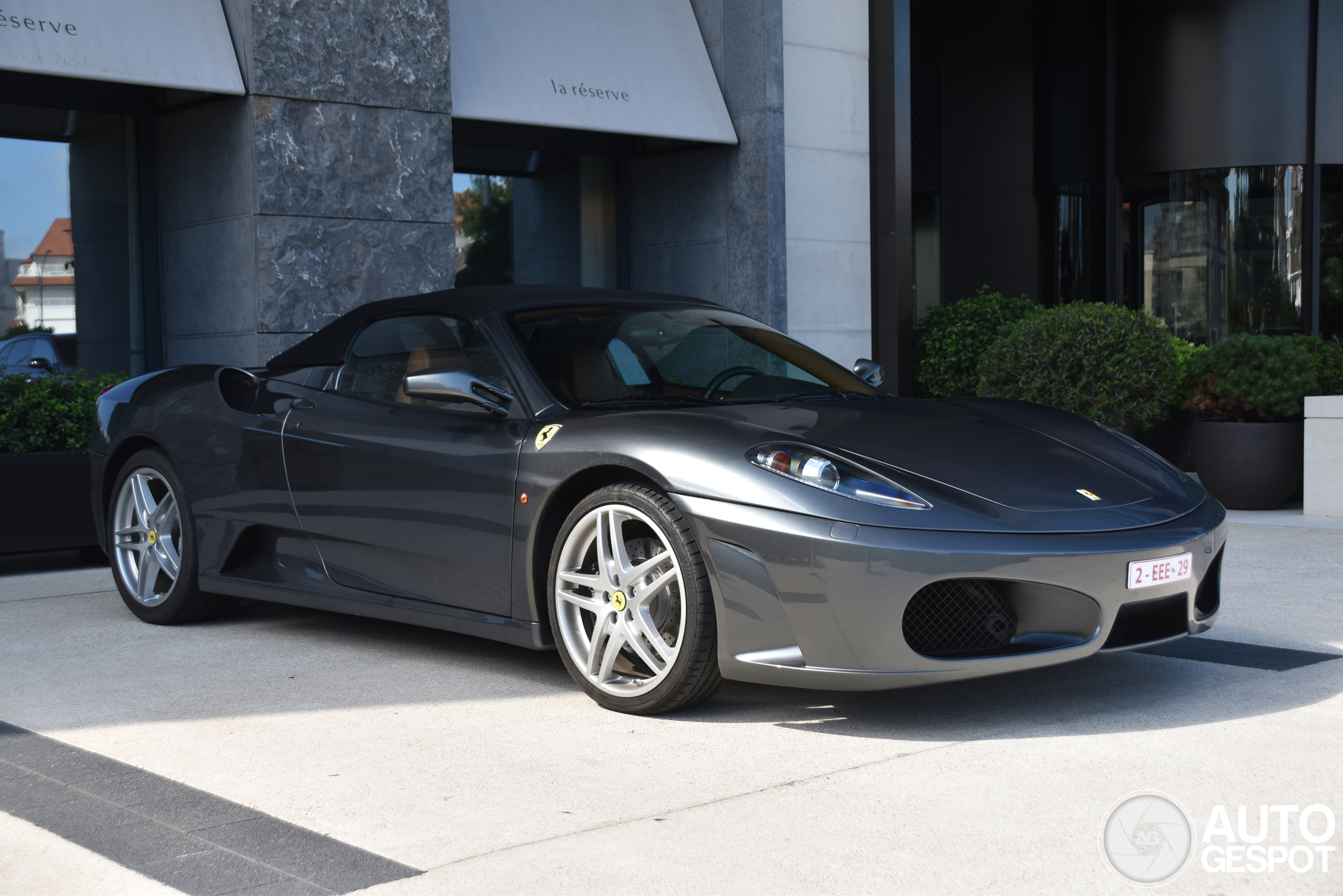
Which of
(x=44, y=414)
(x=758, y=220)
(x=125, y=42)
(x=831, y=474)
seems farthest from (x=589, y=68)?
(x=831, y=474)

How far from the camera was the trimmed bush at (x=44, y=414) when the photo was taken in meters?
7.11

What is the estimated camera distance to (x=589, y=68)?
1049 cm

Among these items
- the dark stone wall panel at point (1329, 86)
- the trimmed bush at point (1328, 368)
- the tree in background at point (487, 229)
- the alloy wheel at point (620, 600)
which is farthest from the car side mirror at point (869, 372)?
the dark stone wall panel at point (1329, 86)

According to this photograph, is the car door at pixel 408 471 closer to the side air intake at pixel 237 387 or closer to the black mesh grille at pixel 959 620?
the side air intake at pixel 237 387

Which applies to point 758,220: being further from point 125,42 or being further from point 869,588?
point 869,588

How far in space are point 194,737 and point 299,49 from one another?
5.88 meters

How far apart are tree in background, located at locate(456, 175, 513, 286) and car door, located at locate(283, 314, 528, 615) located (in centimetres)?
596

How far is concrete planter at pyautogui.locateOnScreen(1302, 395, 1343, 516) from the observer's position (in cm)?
861

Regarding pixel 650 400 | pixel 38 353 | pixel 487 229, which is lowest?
pixel 650 400

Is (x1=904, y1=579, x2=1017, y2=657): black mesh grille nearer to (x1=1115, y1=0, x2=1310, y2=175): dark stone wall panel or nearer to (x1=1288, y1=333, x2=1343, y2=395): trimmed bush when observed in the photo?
(x1=1288, y1=333, x2=1343, y2=395): trimmed bush

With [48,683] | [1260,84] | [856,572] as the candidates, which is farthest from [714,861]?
[1260,84]

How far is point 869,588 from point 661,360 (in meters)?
1.40

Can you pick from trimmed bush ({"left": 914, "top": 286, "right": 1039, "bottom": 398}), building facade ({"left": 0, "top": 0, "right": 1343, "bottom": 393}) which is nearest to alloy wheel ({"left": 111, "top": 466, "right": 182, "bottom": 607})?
building facade ({"left": 0, "top": 0, "right": 1343, "bottom": 393})

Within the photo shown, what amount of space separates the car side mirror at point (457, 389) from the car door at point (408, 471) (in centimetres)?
→ 6
